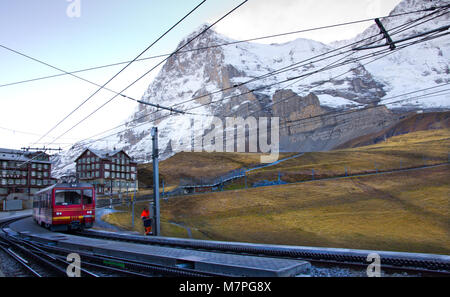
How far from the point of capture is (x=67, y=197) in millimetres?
23172

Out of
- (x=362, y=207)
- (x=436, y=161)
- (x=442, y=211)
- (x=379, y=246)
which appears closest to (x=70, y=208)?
(x=379, y=246)

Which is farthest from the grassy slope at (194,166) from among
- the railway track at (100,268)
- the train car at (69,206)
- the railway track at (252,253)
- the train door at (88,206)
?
the railway track at (100,268)

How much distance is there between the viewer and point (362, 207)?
30.9m

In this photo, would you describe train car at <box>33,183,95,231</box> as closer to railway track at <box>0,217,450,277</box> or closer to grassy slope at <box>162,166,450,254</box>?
railway track at <box>0,217,450,277</box>

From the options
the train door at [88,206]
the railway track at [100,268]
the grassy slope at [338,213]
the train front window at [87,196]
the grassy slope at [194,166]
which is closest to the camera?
the railway track at [100,268]

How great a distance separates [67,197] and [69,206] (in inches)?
27.2

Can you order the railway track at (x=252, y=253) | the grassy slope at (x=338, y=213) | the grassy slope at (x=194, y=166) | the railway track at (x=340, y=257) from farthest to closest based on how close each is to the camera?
the grassy slope at (x=194, y=166) < the grassy slope at (x=338, y=213) < the railway track at (x=252, y=253) < the railway track at (x=340, y=257)

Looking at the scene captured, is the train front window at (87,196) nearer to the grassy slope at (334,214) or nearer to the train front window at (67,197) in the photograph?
the train front window at (67,197)

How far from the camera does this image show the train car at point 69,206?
2270 cm

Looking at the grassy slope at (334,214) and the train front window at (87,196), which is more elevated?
the train front window at (87,196)

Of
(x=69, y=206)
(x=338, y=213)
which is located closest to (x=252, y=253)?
(x=69, y=206)

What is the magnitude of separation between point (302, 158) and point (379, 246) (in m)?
59.5

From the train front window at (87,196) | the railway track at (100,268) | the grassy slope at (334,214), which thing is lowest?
the grassy slope at (334,214)
